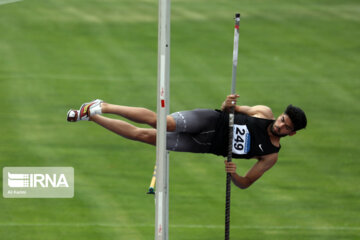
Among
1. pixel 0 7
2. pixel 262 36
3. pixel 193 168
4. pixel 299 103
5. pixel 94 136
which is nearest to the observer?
pixel 193 168

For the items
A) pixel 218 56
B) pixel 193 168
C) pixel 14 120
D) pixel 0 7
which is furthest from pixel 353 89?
pixel 0 7

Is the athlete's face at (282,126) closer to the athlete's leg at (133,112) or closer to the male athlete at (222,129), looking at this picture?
the male athlete at (222,129)

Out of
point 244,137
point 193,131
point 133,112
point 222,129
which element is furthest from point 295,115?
point 133,112

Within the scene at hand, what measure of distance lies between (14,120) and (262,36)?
7874mm

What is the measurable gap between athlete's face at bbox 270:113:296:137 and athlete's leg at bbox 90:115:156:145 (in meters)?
1.33

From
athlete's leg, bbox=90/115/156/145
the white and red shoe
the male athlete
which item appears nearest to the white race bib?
the male athlete

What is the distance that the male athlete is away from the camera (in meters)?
9.14

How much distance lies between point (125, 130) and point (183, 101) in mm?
8953

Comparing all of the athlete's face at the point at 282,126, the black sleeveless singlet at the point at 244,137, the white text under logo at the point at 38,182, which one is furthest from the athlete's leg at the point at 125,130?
the white text under logo at the point at 38,182

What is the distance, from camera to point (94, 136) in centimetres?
1705

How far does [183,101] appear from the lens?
18234 mm

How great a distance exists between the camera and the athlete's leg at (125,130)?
916 cm

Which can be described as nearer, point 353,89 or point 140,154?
point 140,154

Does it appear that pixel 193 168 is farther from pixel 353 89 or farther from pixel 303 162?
pixel 353 89
